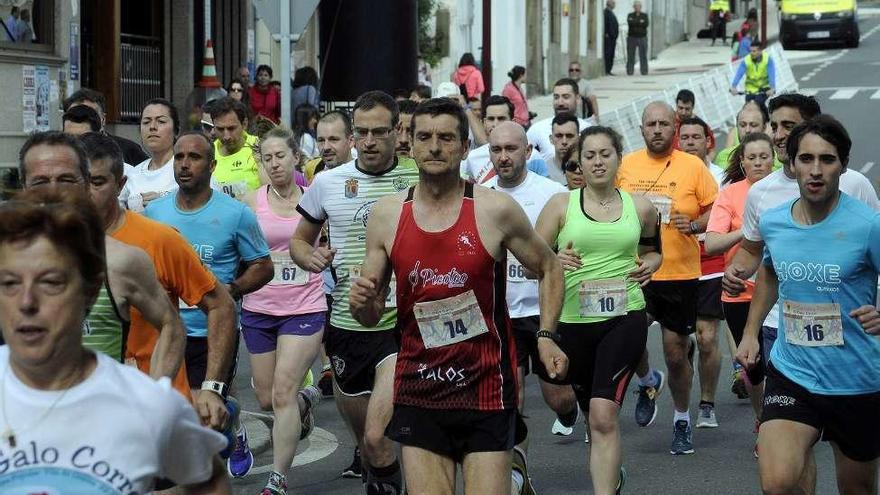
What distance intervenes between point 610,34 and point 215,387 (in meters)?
42.3

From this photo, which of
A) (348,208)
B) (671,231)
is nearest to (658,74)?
(671,231)

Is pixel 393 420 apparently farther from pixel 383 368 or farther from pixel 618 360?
pixel 618 360

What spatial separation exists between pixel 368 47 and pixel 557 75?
3234 cm

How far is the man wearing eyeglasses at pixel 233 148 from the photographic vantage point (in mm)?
11062

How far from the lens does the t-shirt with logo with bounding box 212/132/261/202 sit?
36.0ft

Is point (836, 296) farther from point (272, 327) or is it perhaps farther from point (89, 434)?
point (89, 434)

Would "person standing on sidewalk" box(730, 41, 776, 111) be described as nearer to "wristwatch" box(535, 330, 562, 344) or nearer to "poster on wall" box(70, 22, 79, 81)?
"poster on wall" box(70, 22, 79, 81)

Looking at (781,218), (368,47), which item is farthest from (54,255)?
(368,47)

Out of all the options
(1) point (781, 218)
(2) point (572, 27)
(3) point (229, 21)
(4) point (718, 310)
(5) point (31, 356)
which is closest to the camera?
(5) point (31, 356)

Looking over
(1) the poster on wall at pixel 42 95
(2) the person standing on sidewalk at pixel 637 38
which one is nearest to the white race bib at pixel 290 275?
(1) the poster on wall at pixel 42 95

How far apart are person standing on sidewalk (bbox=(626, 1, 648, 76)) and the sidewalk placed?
311 millimetres

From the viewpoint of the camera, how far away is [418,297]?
242 inches

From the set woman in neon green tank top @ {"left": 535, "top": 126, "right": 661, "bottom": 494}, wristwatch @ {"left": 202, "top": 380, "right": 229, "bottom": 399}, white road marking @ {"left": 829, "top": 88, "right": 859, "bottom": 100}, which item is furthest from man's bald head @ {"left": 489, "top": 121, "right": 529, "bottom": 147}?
white road marking @ {"left": 829, "top": 88, "right": 859, "bottom": 100}

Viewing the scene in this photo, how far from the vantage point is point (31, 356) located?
A: 130 inches
